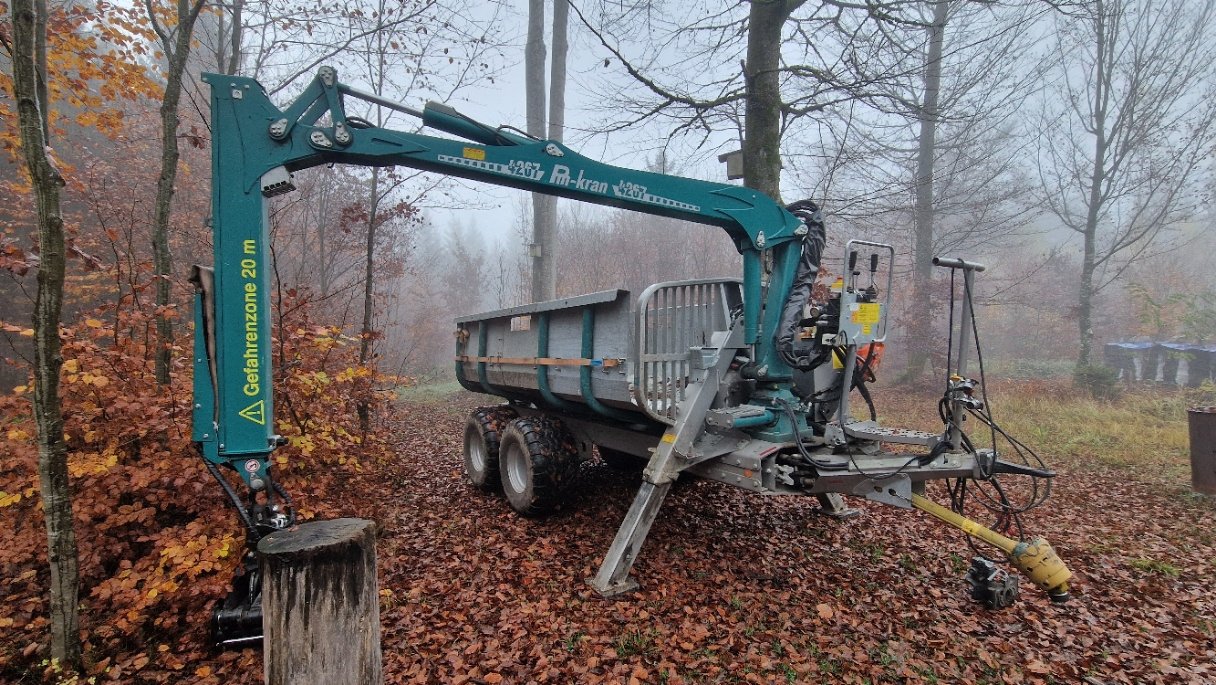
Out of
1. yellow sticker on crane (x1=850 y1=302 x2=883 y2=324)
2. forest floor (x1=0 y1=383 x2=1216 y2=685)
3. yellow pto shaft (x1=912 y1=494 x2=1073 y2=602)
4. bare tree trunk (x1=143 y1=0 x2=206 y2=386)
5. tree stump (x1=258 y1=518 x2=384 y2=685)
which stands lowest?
forest floor (x1=0 y1=383 x2=1216 y2=685)

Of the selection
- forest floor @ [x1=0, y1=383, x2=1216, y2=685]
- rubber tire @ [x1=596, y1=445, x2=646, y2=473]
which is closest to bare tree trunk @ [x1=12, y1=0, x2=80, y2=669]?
forest floor @ [x1=0, y1=383, x2=1216, y2=685]

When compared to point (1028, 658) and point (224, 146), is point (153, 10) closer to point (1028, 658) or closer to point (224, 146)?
point (224, 146)

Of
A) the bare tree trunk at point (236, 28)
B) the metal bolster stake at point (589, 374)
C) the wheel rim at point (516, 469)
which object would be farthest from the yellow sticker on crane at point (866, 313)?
the bare tree trunk at point (236, 28)

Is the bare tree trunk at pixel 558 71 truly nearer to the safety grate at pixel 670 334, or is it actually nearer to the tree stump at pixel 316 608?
the safety grate at pixel 670 334

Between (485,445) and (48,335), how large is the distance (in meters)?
3.59

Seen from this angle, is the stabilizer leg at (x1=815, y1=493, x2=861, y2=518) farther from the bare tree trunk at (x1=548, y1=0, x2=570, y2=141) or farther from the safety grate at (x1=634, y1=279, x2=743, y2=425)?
the bare tree trunk at (x1=548, y1=0, x2=570, y2=141)

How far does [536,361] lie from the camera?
205 inches

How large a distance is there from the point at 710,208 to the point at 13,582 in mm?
5405

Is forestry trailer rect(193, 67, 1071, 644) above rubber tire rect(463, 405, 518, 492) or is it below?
above

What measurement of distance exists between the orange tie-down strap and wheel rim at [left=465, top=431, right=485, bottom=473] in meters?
0.86

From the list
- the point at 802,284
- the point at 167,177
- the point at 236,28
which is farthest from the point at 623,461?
the point at 236,28

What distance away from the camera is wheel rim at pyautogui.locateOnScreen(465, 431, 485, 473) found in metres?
6.15

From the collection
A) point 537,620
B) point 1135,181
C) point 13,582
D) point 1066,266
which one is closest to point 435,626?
point 537,620

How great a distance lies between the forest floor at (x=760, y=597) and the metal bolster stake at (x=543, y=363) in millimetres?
1074
